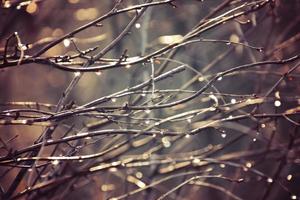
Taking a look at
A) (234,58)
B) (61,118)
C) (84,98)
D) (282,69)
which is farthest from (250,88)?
(61,118)

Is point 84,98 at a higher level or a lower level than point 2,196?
lower

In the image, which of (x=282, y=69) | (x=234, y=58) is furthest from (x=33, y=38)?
(x=282, y=69)

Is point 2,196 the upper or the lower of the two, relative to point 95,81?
upper

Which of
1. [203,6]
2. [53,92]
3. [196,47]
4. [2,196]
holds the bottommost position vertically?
[53,92]

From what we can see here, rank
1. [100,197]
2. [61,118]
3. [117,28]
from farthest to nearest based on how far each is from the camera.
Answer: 1. [117,28]
2. [100,197]
3. [61,118]

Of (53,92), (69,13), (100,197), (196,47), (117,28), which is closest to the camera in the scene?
(100,197)

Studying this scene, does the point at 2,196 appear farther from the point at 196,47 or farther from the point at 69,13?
the point at 69,13

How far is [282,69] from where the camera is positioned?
5566 mm

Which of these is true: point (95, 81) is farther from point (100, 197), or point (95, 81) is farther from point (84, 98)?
point (100, 197)

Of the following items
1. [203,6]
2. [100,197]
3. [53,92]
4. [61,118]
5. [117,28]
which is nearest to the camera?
[61,118]

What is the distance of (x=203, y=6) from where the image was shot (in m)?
6.11

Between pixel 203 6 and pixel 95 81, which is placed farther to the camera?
pixel 95 81

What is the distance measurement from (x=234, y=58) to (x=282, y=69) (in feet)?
3.90

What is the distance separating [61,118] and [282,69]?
3.56 metres
